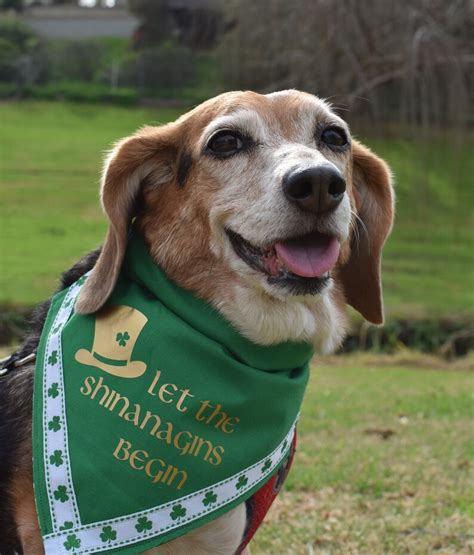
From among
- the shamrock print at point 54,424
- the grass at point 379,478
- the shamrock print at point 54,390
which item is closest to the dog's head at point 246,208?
the shamrock print at point 54,390

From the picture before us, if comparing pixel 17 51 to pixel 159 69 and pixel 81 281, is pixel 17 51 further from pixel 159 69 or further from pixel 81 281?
pixel 81 281

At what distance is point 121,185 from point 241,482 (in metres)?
1.14

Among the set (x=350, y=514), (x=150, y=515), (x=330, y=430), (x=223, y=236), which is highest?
(x=223, y=236)

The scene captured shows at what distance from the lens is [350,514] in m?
4.79

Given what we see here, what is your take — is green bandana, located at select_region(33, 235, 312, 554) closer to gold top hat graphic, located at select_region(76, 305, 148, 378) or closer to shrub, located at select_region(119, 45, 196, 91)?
gold top hat graphic, located at select_region(76, 305, 148, 378)

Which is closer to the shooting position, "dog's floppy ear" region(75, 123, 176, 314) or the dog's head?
the dog's head

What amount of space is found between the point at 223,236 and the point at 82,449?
865mm

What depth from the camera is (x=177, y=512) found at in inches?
115

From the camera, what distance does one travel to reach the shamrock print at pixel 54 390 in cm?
295

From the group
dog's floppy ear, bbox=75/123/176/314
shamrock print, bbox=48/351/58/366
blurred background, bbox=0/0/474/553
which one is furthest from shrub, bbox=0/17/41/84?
shamrock print, bbox=48/351/58/366

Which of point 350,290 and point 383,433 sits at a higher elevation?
point 350,290

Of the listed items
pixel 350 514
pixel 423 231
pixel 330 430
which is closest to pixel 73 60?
pixel 423 231

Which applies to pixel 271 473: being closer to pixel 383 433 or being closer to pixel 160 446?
pixel 160 446

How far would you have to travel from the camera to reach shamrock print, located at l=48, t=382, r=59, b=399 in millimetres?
2951
